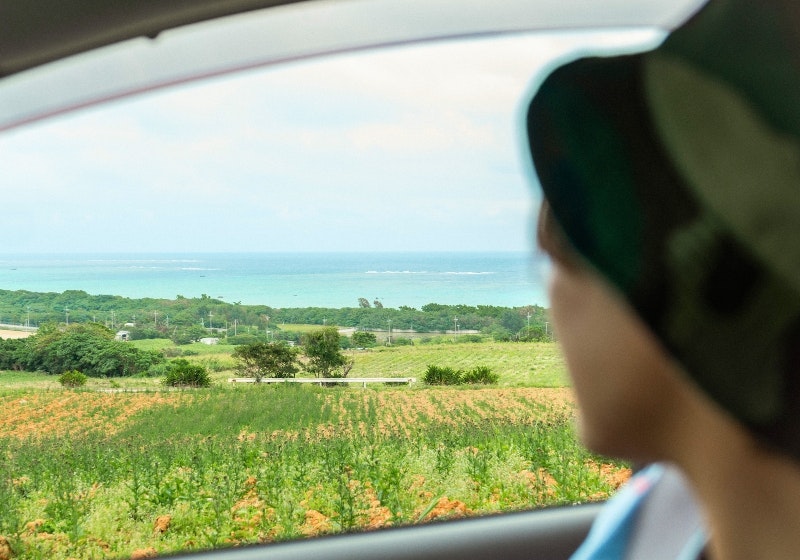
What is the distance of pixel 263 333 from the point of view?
2994 mm

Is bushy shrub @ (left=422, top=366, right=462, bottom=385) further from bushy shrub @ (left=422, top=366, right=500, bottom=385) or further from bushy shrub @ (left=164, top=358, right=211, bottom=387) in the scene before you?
bushy shrub @ (left=164, top=358, right=211, bottom=387)

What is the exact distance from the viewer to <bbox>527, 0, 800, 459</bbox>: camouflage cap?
0.29 metres

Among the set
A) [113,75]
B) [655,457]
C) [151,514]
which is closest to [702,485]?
[655,457]

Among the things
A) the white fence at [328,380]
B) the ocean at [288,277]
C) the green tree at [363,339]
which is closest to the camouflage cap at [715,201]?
the ocean at [288,277]

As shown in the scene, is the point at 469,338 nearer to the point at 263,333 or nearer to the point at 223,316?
the point at 263,333

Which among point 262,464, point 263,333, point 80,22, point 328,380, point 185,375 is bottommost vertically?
point 262,464

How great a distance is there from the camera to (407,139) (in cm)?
383

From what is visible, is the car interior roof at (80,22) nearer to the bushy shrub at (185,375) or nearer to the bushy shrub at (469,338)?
the bushy shrub at (185,375)

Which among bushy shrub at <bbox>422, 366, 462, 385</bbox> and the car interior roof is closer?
the car interior roof

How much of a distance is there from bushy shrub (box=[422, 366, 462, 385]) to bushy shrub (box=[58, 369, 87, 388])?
4.37 ft

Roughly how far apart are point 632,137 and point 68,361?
2786 mm

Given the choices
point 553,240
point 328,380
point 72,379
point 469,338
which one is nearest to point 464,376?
point 469,338

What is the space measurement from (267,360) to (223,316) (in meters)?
0.26

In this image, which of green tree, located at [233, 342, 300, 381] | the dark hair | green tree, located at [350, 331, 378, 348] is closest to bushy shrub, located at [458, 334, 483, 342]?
green tree, located at [350, 331, 378, 348]
